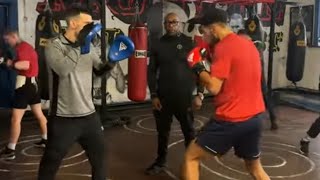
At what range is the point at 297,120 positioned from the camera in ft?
20.7

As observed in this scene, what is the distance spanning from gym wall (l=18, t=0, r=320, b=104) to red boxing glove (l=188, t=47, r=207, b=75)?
1711mm

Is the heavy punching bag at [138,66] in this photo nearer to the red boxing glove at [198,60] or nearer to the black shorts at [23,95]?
the black shorts at [23,95]

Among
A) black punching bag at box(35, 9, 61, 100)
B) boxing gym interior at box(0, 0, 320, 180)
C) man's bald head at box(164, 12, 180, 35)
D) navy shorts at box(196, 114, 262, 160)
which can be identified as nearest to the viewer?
navy shorts at box(196, 114, 262, 160)

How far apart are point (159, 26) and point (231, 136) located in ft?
15.1

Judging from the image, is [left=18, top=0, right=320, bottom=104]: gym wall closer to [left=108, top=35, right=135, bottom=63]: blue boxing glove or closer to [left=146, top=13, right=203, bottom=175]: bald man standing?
[left=146, top=13, right=203, bottom=175]: bald man standing

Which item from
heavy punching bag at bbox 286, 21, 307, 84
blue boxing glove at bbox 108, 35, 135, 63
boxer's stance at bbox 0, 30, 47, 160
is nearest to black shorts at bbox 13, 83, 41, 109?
boxer's stance at bbox 0, 30, 47, 160

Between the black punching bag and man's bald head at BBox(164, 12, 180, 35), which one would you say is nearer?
man's bald head at BBox(164, 12, 180, 35)

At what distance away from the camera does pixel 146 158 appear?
4414mm

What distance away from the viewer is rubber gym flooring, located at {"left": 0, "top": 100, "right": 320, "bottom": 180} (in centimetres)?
389

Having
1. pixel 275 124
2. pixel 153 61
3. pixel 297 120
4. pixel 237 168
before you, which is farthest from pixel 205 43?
pixel 297 120

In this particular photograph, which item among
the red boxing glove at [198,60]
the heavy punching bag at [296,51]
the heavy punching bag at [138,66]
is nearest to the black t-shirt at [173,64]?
the red boxing glove at [198,60]

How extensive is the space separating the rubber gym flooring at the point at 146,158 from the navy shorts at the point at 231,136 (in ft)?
3.92

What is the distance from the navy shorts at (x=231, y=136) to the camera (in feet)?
8.57

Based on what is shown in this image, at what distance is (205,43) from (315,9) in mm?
6095
